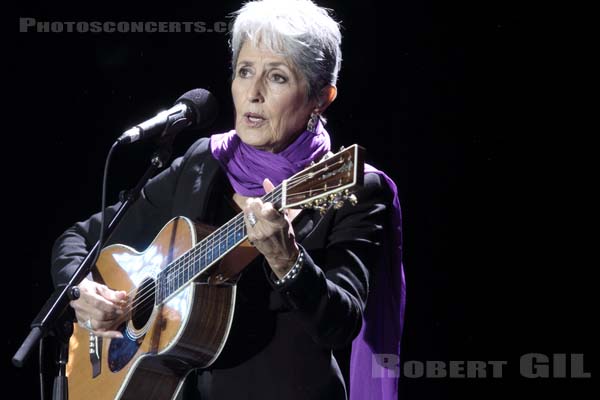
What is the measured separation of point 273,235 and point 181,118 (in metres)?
0.56

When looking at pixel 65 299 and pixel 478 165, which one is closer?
pixel 65 299

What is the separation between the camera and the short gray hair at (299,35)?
2264mm

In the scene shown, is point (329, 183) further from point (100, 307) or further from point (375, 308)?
point (100, 307)

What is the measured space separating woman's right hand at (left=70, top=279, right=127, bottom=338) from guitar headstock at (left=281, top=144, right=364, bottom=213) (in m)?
0.80

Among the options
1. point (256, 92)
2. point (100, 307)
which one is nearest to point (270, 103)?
point (256, 92)

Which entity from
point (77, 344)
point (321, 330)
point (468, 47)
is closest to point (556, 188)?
point (468, 47)

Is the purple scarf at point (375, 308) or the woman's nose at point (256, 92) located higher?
the woman's nose at point (256, 92)

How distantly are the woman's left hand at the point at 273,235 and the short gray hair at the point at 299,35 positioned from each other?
583mm

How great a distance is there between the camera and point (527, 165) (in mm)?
3246

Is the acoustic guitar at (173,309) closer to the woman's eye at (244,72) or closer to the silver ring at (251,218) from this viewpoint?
the silver ring at (251,218)

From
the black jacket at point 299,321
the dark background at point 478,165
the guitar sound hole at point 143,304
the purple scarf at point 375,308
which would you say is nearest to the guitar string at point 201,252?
the guitar sound hole at point 143,304

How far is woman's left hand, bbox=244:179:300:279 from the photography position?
1816 millimetres

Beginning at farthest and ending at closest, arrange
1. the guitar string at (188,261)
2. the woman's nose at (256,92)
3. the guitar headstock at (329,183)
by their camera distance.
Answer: the woman's nose at (256,92)
the guitar string at (188,261)
the guitar headstock at (329,183)

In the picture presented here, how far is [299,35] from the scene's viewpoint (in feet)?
7.41
